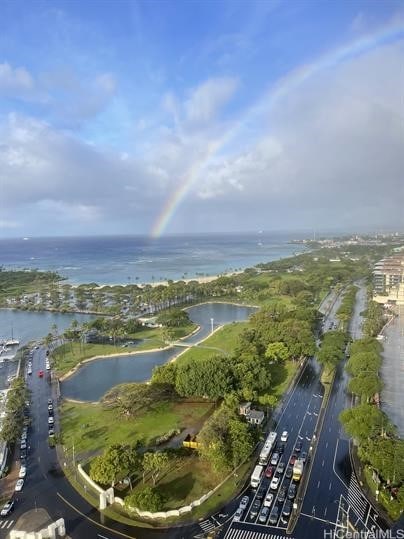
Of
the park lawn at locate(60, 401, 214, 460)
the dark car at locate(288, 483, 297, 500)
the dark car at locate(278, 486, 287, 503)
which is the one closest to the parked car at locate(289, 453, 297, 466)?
the dark car at locate(288, 483, 297, 500)

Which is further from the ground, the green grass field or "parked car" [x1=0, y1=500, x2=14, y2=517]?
"parked car" [x1=0, y1=500, x2=14, y2=517]

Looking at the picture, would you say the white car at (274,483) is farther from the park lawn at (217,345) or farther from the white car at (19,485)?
the park lawn at (217,345)

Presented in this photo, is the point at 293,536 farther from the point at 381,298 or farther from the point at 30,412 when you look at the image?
the point at 381,298

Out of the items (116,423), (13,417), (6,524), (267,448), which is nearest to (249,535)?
(267,448)

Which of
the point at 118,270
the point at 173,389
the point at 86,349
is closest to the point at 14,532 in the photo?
the point at 173,389

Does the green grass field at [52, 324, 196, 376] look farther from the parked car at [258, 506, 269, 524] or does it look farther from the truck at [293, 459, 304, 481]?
the parked car at [258, 506, 269, 524]

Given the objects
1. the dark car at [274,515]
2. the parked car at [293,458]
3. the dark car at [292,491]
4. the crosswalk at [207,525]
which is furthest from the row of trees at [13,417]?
the parked car at [293,458]
